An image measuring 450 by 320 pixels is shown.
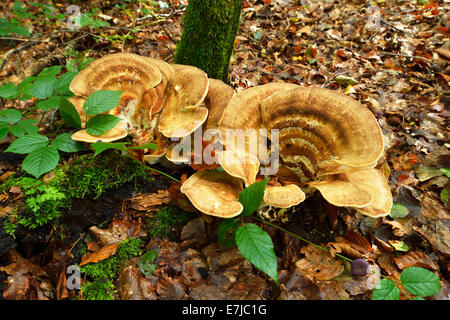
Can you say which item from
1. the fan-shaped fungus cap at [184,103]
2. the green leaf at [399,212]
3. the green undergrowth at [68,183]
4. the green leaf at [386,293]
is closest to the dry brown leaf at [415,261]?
the green leaf at [399,212]

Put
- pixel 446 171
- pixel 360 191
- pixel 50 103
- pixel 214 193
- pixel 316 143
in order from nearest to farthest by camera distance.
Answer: pixel 360 191 < pixel 214 193 < pixel 316 143 < pixel 50 103 < pixel 446 171

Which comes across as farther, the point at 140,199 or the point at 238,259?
the point at 140,199

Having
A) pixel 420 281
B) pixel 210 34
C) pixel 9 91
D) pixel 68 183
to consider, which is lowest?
pixel 420 281

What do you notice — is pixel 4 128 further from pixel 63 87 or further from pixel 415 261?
pixel 415 261

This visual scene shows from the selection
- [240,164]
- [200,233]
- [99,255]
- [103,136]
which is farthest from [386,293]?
[103,136]

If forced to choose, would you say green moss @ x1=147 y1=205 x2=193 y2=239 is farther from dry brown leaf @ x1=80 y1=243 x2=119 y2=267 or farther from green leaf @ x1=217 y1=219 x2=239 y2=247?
green leaf @ x1=217 y1=219 x2=239 y2=247
